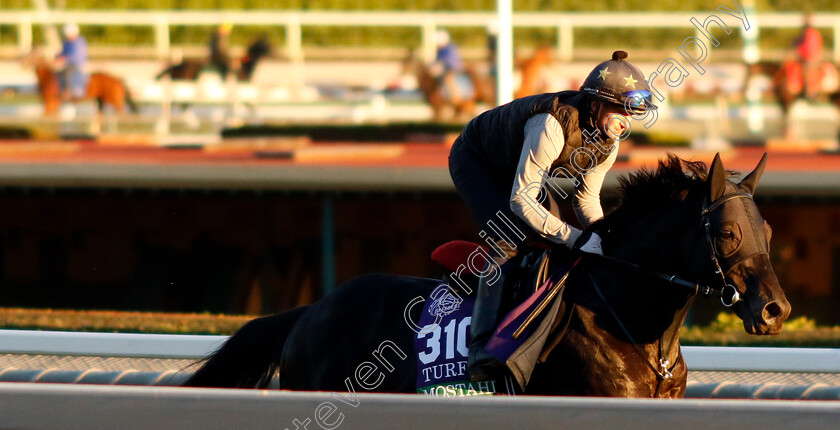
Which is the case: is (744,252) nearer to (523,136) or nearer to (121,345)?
(523,136)

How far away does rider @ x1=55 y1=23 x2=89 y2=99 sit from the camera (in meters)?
12.5

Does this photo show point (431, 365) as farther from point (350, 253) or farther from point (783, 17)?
point (783, 17)

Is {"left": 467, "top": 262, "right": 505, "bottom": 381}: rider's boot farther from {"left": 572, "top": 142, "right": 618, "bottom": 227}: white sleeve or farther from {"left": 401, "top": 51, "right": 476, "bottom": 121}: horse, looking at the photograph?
{"left": 401, "top": 51, "right": 476, "bottom": 121}: horse

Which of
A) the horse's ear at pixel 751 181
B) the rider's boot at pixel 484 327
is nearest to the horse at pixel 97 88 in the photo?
the rider's boot at pixel 484 327

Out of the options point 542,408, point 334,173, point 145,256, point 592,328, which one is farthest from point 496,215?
point 145,256

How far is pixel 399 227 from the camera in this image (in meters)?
7.96

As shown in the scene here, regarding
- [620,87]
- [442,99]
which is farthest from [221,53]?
[620,87]

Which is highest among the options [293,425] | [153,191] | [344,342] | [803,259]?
[293,425]

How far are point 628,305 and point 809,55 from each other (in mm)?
9704

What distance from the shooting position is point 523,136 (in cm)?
330

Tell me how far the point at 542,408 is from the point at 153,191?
20.9ft

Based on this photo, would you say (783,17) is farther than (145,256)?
Yes

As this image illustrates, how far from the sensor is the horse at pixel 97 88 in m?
12.6

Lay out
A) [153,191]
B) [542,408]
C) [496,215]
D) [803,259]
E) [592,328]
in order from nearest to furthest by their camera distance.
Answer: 1. [542,408]
2. [592,328]
3. [496,215]
4. [803,259]
5. [153,191]
